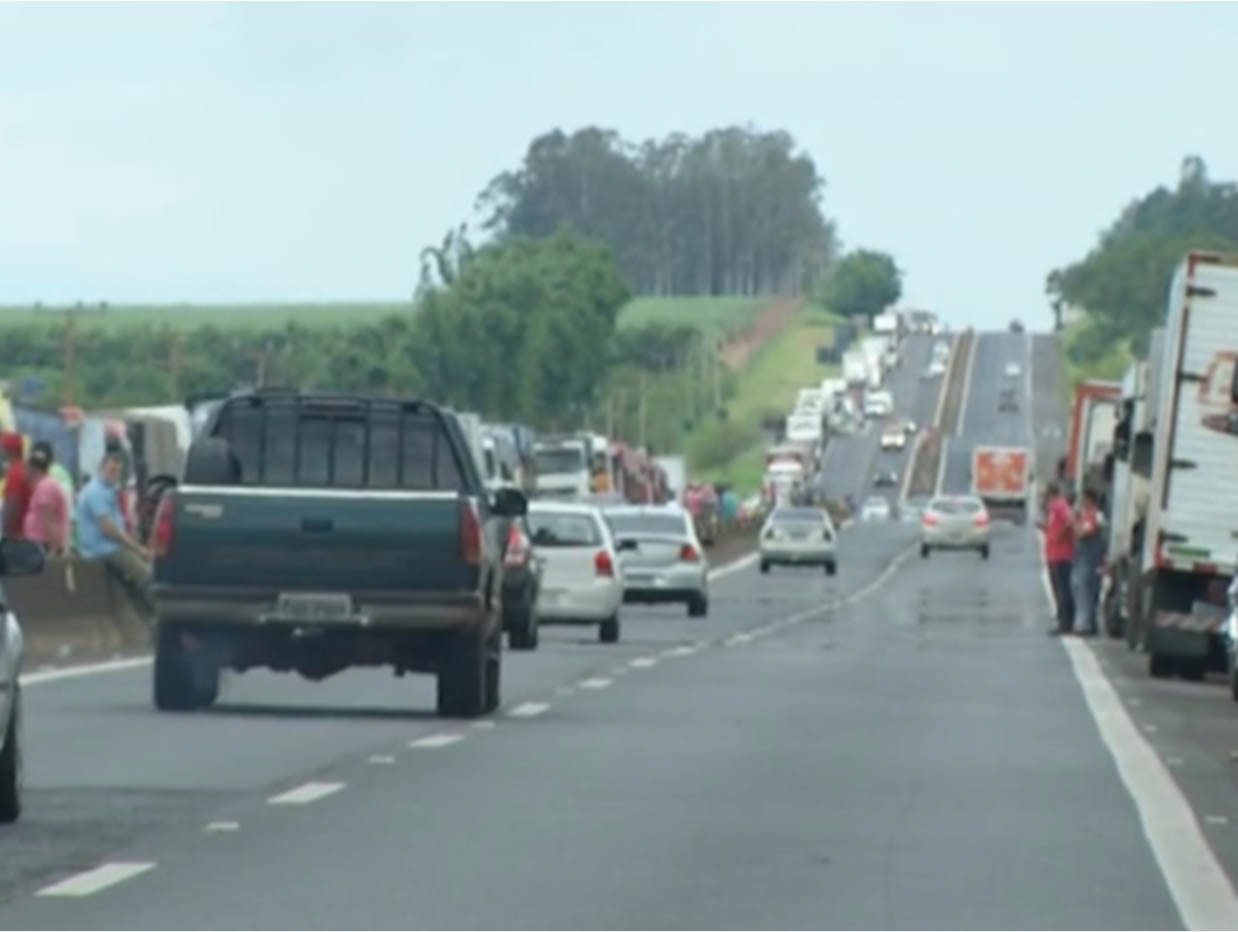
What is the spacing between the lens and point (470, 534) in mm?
25891

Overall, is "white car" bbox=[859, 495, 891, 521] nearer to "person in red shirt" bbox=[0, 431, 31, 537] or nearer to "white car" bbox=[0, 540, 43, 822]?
"person in red shirt" bbox=[0, 431, 31, 537]

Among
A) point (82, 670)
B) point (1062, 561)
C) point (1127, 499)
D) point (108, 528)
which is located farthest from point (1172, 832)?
point (1062, 561)

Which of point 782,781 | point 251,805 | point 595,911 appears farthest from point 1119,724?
point 595,911

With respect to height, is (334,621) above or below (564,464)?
above

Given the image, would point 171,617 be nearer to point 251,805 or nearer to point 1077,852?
point 251,805

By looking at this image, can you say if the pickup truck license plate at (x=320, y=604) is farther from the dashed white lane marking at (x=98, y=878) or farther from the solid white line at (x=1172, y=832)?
the dashed white lane marking at (x=98, y=878)

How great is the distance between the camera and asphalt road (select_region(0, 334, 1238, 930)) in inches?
574

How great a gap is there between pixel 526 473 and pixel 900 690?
51.9m

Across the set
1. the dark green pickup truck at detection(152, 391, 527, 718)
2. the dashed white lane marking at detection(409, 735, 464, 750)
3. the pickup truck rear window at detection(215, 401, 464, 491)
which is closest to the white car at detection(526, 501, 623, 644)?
the pickup truck rear window at detection(215, 401, 464, 491)

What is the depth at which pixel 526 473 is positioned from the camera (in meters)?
84.0

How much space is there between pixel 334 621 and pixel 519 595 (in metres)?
13.7

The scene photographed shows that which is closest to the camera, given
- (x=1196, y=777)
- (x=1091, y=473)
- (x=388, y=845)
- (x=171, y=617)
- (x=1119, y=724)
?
(x=388, y=845)

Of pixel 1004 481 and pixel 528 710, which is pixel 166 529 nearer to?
pixel 528 710

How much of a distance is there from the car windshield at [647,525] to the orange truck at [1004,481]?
9788cm
